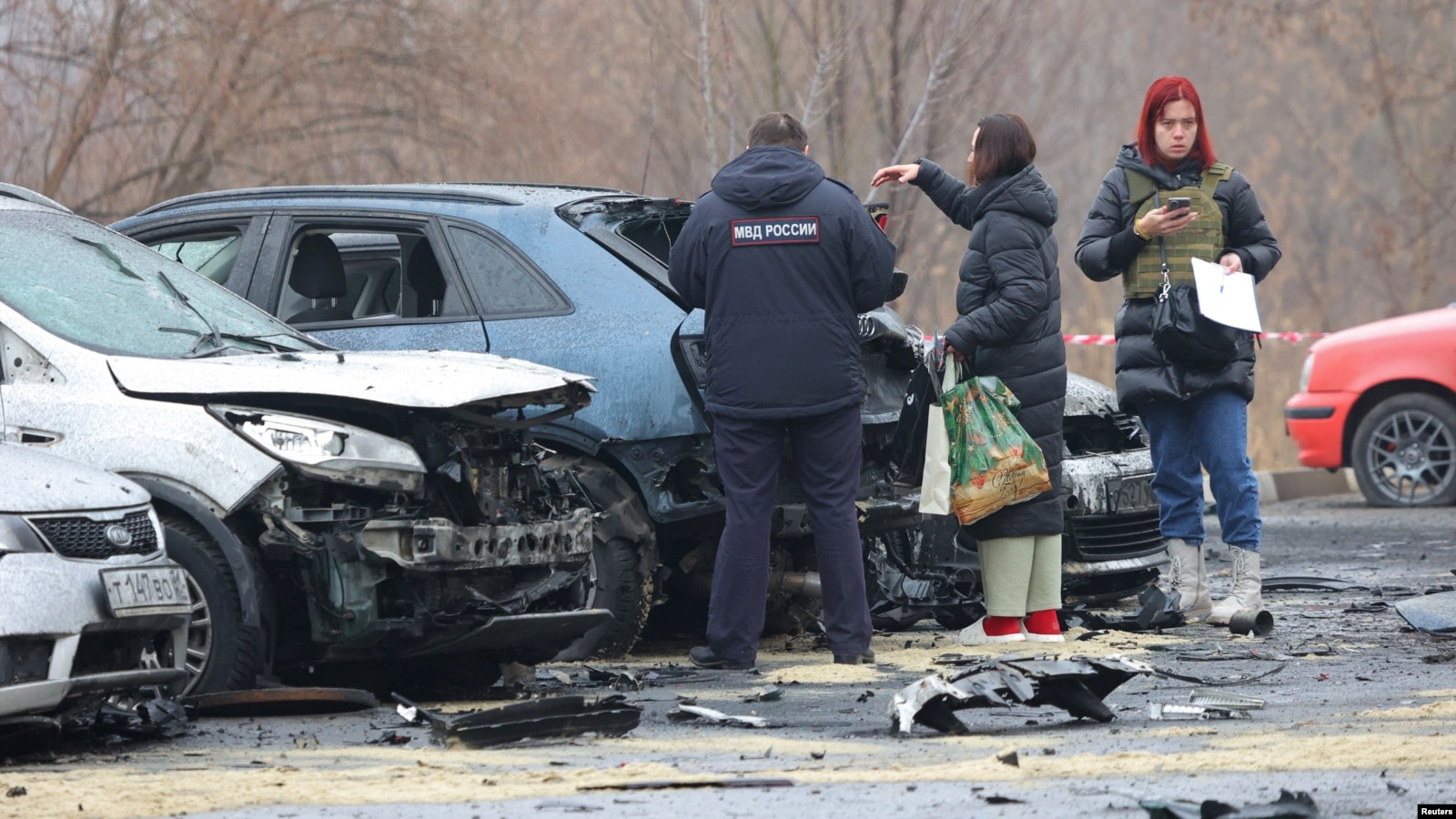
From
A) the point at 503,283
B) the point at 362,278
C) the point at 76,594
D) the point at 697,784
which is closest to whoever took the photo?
the point at 697,784

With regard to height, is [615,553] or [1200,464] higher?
[1200,464]

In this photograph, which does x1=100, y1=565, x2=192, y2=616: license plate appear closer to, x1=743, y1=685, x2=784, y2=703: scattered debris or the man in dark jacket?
x1=743, y1=685, x2=784, y2=703: scattered debris

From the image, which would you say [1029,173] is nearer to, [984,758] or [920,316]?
[984,758]

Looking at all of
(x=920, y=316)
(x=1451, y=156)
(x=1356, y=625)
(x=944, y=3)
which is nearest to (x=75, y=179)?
(x=944, y=3)

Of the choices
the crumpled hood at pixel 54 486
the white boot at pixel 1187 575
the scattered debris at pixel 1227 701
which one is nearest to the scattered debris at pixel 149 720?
the crumpled hood at pixel 54 486

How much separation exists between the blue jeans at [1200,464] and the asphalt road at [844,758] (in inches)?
34.7

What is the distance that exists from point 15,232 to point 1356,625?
18.0 feet

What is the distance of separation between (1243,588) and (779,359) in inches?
95.1

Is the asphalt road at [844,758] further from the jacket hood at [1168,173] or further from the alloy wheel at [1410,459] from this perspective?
the alloy wheel at [1410,459]

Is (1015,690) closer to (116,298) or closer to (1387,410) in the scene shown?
(116,298)

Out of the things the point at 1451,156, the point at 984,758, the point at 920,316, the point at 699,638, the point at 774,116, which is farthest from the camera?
the point at 1451,156

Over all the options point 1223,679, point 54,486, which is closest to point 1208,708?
point 1223,679

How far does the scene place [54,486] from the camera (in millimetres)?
5320

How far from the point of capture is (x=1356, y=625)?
820cm
